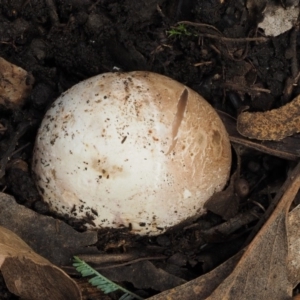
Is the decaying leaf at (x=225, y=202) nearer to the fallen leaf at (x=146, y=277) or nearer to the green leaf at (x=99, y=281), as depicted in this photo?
the fallen leaf at (x=146, y=277)

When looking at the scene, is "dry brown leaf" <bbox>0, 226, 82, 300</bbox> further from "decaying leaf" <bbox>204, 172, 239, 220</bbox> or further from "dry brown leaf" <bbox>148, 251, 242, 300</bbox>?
"decaying leaf" <bbox>204, 172, 239, 220</bbox>

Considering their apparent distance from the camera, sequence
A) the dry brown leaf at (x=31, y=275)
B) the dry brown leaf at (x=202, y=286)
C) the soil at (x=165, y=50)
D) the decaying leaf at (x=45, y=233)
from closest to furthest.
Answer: the dry brown leaf at (x=31, y=275) → the dry brown leaf at (x=202, y=286) → the decaying leaf at (x=45, y=233) → the soil at (x=165, y=50)

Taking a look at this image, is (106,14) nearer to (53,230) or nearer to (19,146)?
(19,146)

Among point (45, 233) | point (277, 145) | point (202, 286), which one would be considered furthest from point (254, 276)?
point (45, 233)

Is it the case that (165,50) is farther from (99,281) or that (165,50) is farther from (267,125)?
(99,281)

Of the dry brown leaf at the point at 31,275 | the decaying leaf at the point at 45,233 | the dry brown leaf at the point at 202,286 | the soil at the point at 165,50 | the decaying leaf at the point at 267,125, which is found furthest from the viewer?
the soil at the point at 165,50

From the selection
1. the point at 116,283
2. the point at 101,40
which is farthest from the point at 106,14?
the point at 116,283

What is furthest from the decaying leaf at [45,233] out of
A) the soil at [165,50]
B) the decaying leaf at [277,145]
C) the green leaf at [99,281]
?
the decaying leaf at [277,145]
